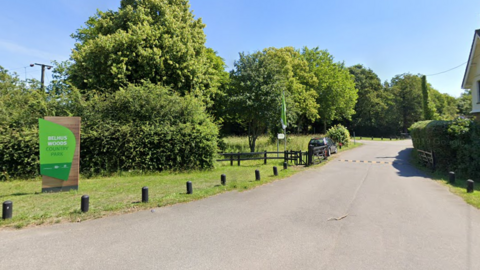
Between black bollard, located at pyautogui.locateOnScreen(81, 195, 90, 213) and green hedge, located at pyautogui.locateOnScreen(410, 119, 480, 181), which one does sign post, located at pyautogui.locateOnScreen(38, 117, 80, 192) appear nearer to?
black bollard, located at pyautogui.locateOnScreen(81, 195, 90, 213)

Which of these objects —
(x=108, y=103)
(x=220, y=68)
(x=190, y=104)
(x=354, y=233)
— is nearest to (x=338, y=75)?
(x=220, y=68)

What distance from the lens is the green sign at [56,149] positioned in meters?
8.15

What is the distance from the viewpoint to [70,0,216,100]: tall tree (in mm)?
15078

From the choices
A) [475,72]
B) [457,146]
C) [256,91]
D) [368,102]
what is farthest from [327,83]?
[457,146]

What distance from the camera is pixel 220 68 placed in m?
27.3

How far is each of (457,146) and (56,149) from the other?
55.6 feet

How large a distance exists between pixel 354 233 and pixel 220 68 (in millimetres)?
24685

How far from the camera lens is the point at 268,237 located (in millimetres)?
4715

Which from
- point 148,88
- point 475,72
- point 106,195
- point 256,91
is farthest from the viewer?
point 256,91

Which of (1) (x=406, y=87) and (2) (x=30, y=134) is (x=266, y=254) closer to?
(2) (x=30, y=134)

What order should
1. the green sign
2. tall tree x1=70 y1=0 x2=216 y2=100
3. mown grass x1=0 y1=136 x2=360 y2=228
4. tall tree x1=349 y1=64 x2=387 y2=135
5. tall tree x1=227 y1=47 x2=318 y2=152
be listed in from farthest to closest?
tall tree x1=349 y1=64 x2=387 y2=135 < tall tree x1=227 y1=47 x2=318 y2=152 < tall tree x1=70 y1=0 x2=216 y2=100 < the green sign < mown grass x1=0 y1=136 x2=360 y2=228

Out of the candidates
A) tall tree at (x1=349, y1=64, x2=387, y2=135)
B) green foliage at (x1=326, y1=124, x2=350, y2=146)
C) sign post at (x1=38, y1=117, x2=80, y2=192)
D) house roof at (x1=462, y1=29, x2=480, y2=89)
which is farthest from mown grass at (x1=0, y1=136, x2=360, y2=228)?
tall tree at (x1=349, y1=64, x2=387, y2=135)

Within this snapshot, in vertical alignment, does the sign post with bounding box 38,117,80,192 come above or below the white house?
below

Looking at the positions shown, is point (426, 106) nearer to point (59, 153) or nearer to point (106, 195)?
point (106, 195)
